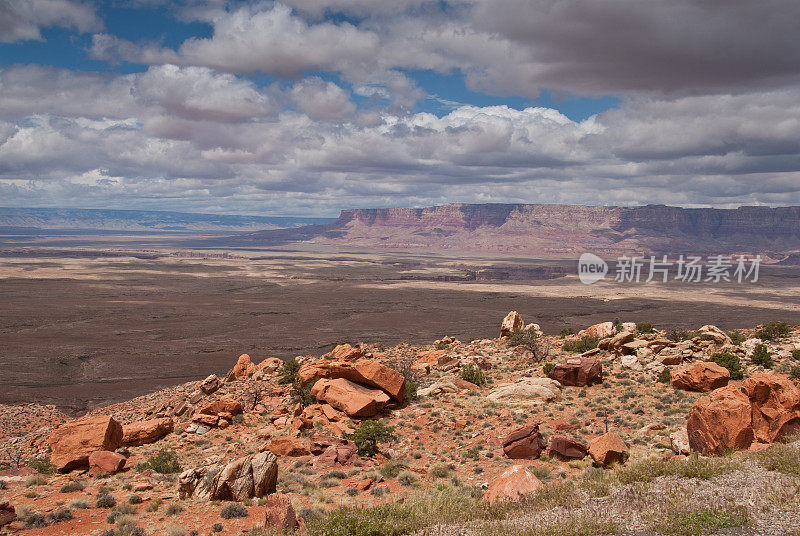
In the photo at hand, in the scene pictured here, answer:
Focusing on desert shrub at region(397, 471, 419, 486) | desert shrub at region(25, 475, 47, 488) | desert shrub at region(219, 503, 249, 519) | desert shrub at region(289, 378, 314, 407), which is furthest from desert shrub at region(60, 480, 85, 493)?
desert shrub at region(289, 378, 314, 407)

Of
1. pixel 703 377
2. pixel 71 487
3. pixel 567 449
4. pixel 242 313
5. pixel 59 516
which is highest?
pixel 703 377

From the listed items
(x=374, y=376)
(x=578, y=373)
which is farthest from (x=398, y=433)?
(x=578, y=373)

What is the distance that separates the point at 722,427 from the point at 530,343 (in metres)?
18.6

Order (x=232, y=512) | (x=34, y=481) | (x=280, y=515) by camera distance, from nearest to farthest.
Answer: (x=280, y=515)
(x=232, y=512)
(x=34, y=481)

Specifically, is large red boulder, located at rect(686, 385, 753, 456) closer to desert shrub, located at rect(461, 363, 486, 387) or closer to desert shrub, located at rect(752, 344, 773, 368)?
desert shrub, located at rect(752, 344, 773, 368)

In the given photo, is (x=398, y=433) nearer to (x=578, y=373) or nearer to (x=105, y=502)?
(x=578, y=373)

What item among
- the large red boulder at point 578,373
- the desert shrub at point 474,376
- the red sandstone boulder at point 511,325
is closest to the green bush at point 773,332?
the large red boulder at point 578,373

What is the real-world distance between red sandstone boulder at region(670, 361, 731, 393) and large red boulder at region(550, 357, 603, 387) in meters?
3.40

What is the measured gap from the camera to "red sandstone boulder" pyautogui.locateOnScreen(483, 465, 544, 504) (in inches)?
430

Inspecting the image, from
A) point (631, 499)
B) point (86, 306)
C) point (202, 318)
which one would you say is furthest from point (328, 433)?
point (86, 306)

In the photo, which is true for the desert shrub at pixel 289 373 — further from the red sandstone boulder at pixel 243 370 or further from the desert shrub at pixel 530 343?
the desert shrub at pixel 530 343

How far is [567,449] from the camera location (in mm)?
15430

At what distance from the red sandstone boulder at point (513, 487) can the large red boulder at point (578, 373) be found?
1279 cm

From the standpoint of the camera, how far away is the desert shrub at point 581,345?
1260 inches
